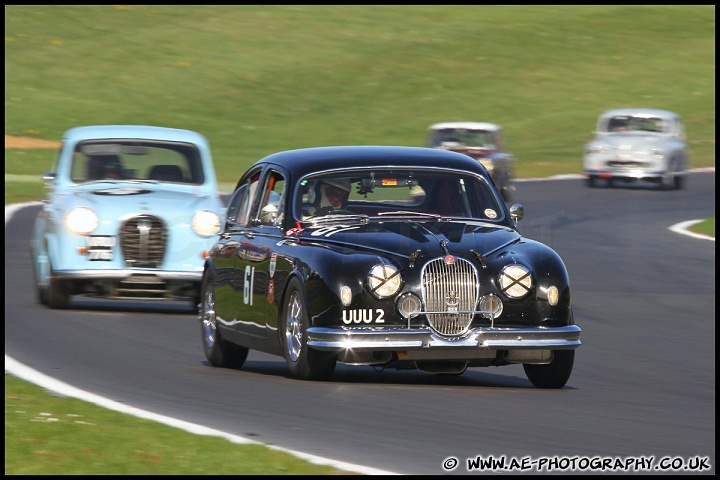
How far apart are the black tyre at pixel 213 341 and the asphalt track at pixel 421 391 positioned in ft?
0.60

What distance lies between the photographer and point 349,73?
6506cm

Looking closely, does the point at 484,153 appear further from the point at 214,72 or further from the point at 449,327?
the point at 214,72

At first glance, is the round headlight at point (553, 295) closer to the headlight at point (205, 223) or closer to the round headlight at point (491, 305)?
the round headlight at point (491, 305)

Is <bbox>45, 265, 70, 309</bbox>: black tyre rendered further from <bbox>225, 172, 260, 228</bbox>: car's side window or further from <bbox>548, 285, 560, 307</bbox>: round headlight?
<bbox>548, 285, 560, 307</bbox>: round headlight

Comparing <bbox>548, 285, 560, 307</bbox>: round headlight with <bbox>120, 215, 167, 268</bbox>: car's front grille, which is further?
<bbox>120, 215, 167, 268</bbox>: car's front grille

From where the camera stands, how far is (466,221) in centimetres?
1135

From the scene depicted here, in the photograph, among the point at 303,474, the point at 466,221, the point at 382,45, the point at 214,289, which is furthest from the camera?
the point at 382,45

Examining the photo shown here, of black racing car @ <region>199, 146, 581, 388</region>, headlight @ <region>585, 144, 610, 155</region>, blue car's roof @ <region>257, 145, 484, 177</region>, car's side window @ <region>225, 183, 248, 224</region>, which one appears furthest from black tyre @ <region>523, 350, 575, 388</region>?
headlight @ <region>585, 144, 610, 155</region>

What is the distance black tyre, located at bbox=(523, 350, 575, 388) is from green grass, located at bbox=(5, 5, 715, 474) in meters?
24.4

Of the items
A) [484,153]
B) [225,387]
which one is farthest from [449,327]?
[484,153]

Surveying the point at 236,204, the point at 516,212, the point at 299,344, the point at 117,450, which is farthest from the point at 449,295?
the point at 117,450

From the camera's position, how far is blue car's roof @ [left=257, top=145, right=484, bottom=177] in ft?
38.0

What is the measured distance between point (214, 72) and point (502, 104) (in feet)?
38.8

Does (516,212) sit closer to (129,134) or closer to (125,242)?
(125,242)
